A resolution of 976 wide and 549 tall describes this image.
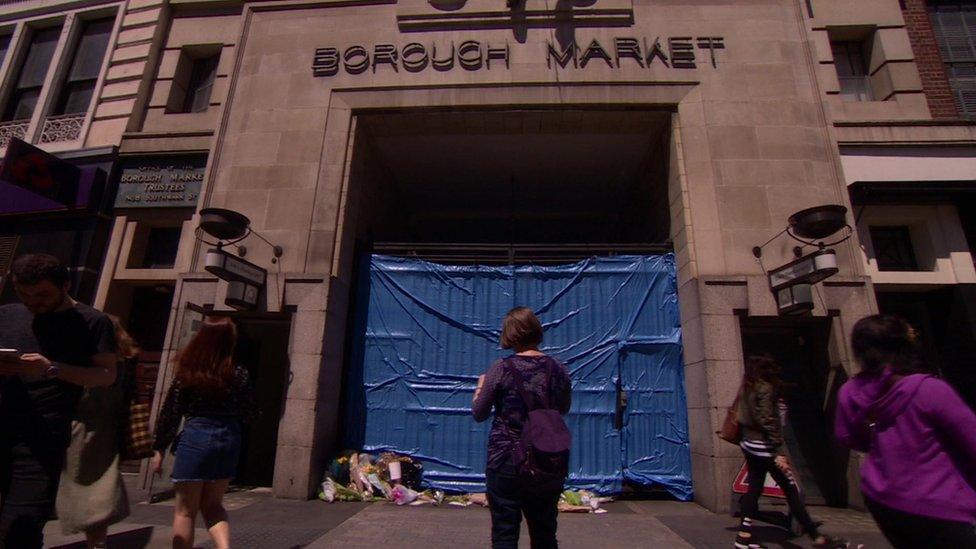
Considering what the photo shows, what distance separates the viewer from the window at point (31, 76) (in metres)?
10.8

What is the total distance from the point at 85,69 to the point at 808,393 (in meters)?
15.6

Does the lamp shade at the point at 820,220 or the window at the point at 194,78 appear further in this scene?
the window at the point at 194,78

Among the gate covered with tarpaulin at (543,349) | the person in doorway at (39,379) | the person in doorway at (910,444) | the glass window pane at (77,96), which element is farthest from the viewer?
the glass window pane at (77,96)

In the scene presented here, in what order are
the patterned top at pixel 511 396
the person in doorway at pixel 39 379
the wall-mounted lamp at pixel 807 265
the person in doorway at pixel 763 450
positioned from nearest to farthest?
1. the person in doorway at pixel 39 379
2. the patterned top at pixel 511 396
3. the person in doorway at pixel 763 450
4. the wall-mounted lamp at pixel 807 265

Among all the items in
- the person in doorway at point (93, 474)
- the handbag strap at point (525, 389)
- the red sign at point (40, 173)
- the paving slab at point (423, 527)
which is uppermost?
the red sign at point (40, 173)

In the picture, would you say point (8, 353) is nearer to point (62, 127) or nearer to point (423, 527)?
point (423, 527)

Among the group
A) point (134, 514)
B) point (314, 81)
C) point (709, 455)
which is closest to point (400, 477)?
point (134, 514)

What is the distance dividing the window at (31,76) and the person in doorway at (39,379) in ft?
37.4

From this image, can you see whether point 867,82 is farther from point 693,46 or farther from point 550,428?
point 550,428

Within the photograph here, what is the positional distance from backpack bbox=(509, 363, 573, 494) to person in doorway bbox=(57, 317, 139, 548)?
2812mm

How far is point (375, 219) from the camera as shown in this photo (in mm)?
10133

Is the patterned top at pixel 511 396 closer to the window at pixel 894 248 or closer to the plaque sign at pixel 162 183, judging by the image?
the plaque sign at pixel 162 183

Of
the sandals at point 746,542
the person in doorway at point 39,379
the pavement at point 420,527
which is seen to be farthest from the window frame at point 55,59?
the sandals at point 746,542

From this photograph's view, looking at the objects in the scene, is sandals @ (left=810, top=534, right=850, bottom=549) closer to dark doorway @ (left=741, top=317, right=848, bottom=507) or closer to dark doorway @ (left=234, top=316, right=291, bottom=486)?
dark doorway @ (left=741, top=317, right=848, bottom=507)
